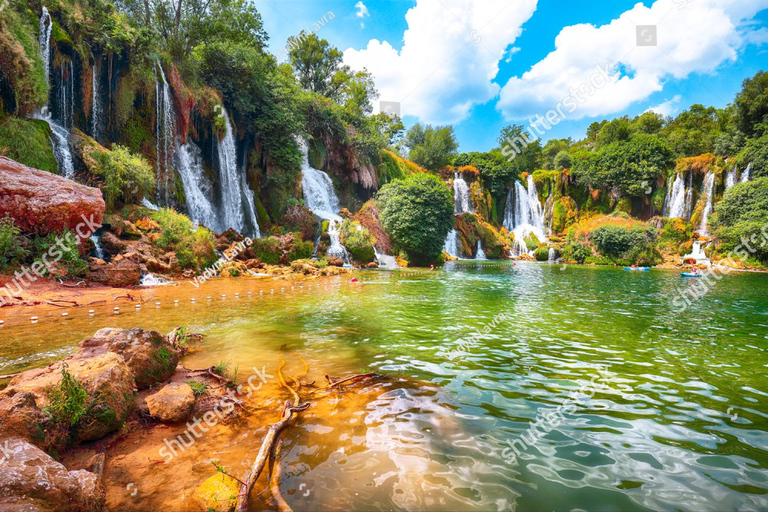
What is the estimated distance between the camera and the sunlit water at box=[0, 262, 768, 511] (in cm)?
273

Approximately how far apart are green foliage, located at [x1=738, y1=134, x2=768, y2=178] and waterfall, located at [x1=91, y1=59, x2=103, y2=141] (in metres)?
51.7

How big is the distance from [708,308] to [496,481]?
40.0 ft

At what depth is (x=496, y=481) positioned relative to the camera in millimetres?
2857

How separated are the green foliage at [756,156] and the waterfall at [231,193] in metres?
46.0

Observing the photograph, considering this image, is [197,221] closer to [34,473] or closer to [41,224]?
[41,224]

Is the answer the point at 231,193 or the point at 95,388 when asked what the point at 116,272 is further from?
the point at 231,193

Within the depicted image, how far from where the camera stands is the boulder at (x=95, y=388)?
10.1 feet

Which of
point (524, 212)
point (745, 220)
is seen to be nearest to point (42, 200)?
point (745, 220)

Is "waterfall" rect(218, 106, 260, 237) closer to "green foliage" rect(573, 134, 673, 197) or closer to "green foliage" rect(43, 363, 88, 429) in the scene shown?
"green foliage" rect(43, 363, 88, 429)

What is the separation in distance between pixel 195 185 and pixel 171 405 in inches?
765

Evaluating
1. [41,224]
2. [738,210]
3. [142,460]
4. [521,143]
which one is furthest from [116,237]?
[521,143]

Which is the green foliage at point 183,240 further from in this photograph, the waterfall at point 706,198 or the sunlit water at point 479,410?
the waterfall at point 706,198

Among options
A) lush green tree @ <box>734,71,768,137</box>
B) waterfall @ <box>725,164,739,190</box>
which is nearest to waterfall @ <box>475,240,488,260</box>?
waterfall @ <box>725,164,739,190</box>

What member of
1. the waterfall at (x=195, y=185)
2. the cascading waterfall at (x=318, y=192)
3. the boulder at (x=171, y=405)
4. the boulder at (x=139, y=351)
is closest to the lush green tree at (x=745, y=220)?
the cascading waterfall at (x=318, y=192)
